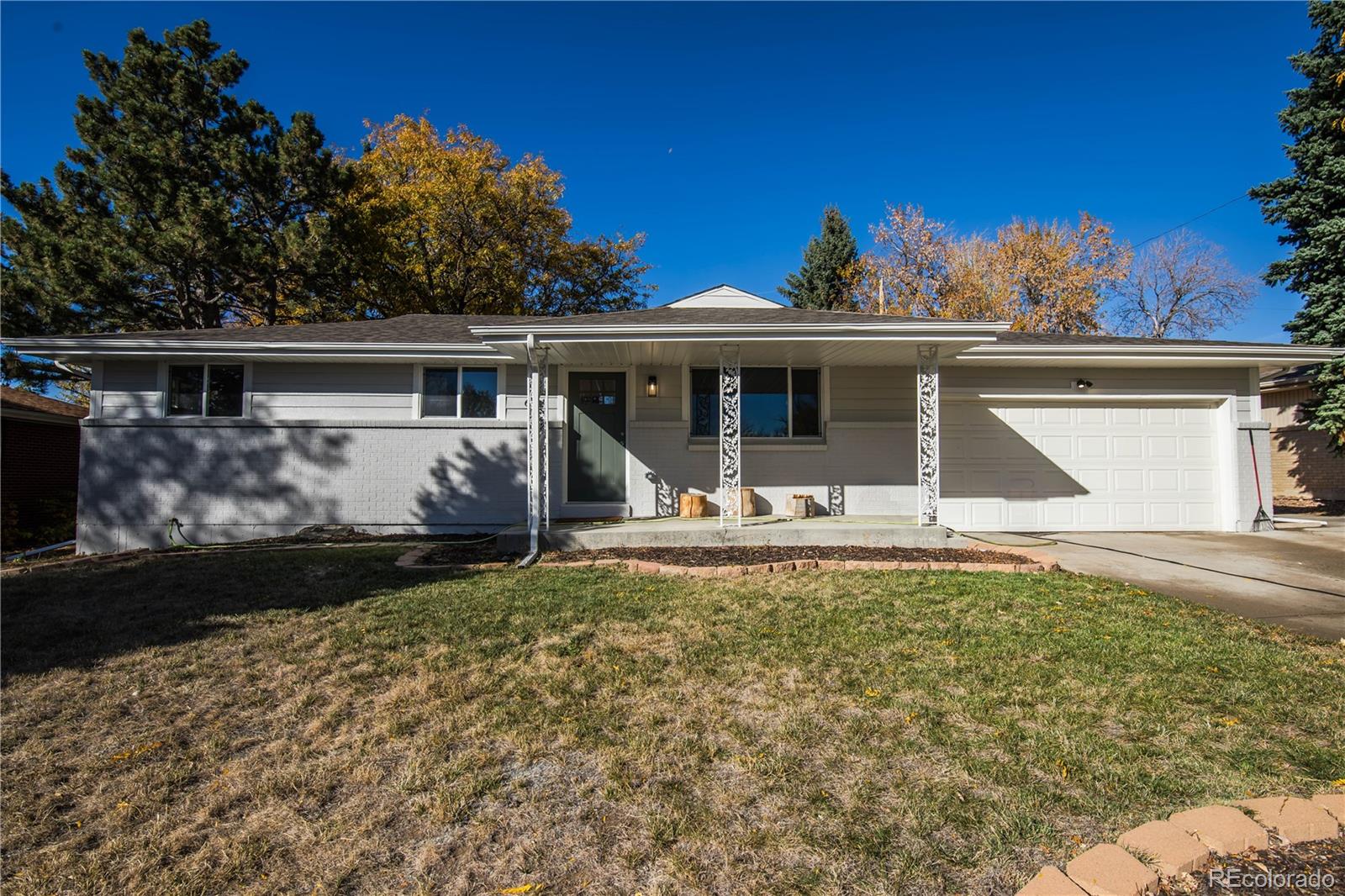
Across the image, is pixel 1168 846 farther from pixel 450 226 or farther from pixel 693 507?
pixel 450 226

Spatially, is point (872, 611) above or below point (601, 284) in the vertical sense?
below

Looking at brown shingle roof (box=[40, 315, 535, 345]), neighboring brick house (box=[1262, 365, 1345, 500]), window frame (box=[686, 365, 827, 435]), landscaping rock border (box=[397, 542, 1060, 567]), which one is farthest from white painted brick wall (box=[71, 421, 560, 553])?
neighboring brick house (box=[1262, 365, 1345, 500])

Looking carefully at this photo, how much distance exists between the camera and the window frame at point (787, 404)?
31.0 ft

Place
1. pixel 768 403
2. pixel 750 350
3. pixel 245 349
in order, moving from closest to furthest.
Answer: pixel 750 350, pixel 245 349, pixel 768 403

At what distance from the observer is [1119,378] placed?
9.61m

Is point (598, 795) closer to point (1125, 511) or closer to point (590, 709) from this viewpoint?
point (590, 709)

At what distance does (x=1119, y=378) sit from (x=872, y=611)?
7.60m

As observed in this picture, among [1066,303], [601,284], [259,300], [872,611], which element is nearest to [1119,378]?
[872,611]

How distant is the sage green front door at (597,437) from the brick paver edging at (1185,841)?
7861 millimetres

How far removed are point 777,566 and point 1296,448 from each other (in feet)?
54.5

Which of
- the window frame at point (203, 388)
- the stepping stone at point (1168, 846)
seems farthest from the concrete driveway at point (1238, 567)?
the window frame at point (203, 388)

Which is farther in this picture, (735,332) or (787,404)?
(787,404)

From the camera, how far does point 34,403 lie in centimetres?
1658

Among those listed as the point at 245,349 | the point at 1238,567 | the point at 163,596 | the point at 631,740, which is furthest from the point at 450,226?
the point at 1238,567
